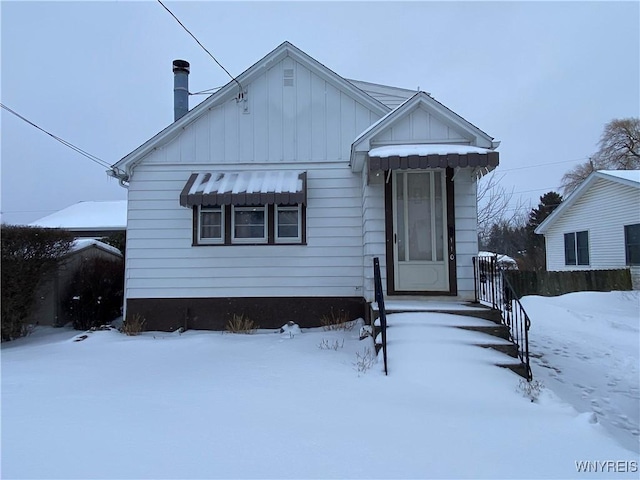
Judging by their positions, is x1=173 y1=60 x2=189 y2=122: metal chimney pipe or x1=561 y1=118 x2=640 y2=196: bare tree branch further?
x1=561 y1=118 x2=640 y2=196: bare tree branch

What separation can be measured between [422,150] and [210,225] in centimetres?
462

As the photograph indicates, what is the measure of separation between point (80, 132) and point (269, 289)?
25258 mm

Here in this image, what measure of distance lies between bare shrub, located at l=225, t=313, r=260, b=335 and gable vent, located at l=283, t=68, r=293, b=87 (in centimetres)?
511

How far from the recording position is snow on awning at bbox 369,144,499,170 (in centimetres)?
594

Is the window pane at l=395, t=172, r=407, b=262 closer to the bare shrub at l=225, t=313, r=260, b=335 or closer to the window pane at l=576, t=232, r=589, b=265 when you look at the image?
the bare shrub at l=225, t=313, r=260, b=335

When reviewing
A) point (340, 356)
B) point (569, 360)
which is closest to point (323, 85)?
point (340, 356)

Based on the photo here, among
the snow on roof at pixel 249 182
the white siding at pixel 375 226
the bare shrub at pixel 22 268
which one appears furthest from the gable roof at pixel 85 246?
the white siding at pixel 375 226

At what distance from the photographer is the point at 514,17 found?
39.4 ft

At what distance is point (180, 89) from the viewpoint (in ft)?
30.3

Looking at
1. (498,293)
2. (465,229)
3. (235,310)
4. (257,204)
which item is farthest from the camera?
(235,310)

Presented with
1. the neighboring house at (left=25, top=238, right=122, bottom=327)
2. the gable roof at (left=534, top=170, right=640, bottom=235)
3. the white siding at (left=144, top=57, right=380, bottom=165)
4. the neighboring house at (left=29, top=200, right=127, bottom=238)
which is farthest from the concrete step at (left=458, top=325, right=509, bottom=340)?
the neighboring house at (left=29, top=200, right=127, bottom=238)

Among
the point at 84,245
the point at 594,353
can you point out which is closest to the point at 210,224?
the point at 84,245

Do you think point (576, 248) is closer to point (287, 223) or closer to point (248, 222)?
point (287, 223)

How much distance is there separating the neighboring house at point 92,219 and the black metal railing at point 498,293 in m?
15.5
